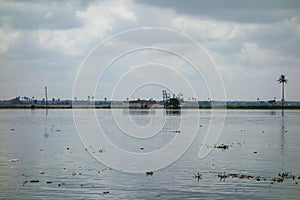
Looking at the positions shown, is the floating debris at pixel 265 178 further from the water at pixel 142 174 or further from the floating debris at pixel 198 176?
the floating debris at pixel 198 176

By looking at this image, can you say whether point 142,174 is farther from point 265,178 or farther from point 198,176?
point 265,178

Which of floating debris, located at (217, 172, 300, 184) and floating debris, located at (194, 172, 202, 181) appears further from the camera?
floating debris, located at (194, 172, 202, 181)

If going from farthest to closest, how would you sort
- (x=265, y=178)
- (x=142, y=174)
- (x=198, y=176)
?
(x=142, y=174)
(x=198, y=176)
(x=265, y=178)

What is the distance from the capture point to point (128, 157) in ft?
139

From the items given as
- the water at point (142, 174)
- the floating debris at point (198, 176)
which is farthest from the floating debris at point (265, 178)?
the floating debris at point (198, 176)

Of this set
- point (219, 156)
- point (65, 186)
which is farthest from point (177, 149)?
point (65, 186)

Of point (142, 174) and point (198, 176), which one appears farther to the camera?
point (142, 174)

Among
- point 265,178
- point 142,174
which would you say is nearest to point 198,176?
point 142,174

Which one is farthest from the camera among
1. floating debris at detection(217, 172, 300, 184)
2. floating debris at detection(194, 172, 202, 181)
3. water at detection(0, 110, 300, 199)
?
floating debris at detection(194, 172, 202, 181)

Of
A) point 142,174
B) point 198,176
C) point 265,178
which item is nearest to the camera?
point 265,178

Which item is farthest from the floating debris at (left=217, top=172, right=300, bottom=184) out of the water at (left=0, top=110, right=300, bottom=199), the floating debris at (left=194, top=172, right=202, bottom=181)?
the floating debris at (left=194, top=172, right=202, bottom=181)

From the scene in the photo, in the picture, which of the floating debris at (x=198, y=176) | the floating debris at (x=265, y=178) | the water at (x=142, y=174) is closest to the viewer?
the water at (x=142, y=174)

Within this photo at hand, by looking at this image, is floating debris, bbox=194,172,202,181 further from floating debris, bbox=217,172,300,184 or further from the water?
floating debris, bbox=217,172,300,184

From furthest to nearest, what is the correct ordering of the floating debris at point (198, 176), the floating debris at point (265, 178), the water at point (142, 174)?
the floating debris at point (198, 176) → the floating debris at point (265, 178) → the water at point (142, 174)
